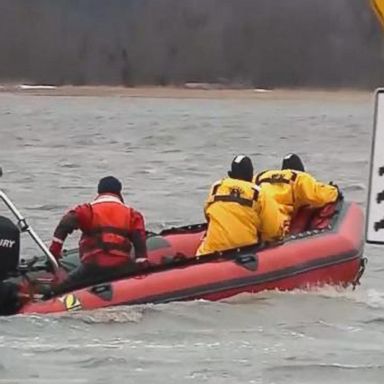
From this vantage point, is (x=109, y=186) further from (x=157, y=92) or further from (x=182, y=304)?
(x=157, y=92)

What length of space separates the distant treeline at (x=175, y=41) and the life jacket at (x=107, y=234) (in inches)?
998

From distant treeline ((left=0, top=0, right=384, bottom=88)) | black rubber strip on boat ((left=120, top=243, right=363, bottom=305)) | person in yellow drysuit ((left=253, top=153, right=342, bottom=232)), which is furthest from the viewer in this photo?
distant treeline ((left=0, top=0, right=384, bottom=88))

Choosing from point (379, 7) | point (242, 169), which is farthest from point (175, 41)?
point (379, 7)

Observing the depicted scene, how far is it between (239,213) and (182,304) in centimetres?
91

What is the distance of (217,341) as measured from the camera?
9.70 metres

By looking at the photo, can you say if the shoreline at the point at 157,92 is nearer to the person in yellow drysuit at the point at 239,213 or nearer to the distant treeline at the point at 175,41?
the distant treeline at the point at 175,41

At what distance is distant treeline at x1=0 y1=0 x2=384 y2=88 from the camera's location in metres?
39.9

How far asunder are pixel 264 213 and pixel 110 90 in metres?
36.3

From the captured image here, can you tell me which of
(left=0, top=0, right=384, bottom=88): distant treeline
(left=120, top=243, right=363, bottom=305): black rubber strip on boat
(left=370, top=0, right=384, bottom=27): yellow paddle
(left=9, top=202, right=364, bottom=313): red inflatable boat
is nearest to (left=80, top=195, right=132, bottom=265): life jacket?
(left=9, top=202, right=364, bottom=313): red inflatable boat

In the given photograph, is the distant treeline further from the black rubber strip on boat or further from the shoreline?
the black rubber strip on boat

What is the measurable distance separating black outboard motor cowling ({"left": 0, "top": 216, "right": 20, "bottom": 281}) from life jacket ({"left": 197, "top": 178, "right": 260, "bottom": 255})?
68.4 inches

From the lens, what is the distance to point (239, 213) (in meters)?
10.8

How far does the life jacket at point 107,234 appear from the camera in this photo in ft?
33.4

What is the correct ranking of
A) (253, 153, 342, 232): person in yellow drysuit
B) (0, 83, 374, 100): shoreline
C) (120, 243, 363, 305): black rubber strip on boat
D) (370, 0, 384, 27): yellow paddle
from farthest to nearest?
(0, 83, 374, 100): shoreline
(253, 153, 342, 232): person in yellow drysuit
(120, 243, 363, 305): black rubber strip on boat
(370, 0, 384, 27): yellow paddle
